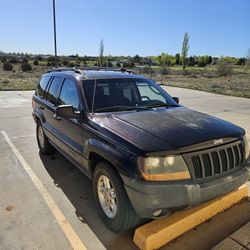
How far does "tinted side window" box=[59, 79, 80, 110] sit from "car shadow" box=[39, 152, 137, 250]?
4.04ft

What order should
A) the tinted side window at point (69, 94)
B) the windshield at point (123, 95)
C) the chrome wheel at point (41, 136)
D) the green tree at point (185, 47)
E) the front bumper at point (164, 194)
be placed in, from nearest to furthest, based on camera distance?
the front bumper at point (164, 194)
the windshield at point (123, 95)
the tinted side window at point (69, 94)
the chrome wheel at point (41, 136)
the green tree at point (185, 47)

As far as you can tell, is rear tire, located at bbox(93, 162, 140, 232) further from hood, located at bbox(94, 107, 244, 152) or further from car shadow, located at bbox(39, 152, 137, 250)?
hood, located at bbox(94, 107, 244, 152)

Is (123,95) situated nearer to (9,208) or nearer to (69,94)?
(69,94)

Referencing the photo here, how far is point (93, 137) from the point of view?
11.1ft

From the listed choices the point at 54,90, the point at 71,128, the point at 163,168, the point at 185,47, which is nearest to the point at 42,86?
the point at 54,90

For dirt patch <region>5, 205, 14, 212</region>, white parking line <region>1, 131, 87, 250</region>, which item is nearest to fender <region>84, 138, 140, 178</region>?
white parking line <region>1, 131, 87, 250</region>

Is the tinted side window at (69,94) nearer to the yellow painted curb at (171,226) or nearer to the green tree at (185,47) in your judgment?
the yellow painted curb at (171,226)

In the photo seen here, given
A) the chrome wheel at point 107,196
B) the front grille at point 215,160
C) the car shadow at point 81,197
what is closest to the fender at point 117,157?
the chrome wheel at point 107,196

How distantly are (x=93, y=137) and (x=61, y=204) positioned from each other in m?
1.12

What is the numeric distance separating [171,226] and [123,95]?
77.0 inches

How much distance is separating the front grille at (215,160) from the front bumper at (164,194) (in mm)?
113

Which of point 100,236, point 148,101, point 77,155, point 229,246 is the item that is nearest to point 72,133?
point 77,155

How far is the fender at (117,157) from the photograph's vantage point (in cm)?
269

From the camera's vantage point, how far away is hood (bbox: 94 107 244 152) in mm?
2797
